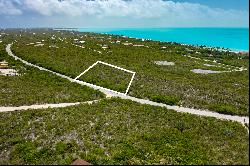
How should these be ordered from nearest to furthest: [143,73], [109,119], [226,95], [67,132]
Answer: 1. [67,132]
2. [109,119]
3. [226,95]
4. [143,73]

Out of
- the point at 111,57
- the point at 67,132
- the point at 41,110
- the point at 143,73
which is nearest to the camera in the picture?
the point at 67,132

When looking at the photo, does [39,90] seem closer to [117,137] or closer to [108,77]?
[108,77]

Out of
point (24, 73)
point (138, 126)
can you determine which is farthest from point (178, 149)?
point (24, 73)

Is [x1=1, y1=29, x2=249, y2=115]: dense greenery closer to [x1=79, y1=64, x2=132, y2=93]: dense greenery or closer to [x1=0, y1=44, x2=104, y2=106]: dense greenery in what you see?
[x1=79, y1=64, x2=132, y2=93]: dense greenery

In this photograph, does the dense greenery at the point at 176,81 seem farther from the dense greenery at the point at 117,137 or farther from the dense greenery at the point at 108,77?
the dense greenery at the point at 117,137

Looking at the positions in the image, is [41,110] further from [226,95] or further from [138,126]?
[226,95]

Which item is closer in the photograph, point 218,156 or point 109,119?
point 218,156
